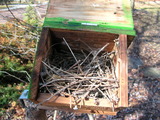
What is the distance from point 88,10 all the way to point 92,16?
0.33ft

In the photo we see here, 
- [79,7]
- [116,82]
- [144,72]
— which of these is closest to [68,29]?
[79,7]

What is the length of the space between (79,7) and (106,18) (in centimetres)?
31

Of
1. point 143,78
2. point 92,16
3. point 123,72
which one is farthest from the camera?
point 143,78

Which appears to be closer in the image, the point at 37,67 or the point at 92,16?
the point at 37,67

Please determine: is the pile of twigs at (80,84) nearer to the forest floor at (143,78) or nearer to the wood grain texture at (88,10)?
the wood grain texture at (88,10)

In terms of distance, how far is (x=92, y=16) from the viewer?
140 centimetres

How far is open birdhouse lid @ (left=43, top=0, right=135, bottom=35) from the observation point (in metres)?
1.34

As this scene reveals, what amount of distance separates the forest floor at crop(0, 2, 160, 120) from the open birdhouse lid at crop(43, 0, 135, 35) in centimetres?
159

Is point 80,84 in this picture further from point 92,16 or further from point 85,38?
point 92,16

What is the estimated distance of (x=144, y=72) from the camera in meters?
3.95

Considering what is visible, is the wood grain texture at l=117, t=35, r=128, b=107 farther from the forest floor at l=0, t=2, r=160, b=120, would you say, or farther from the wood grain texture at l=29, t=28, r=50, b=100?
the forest floor at l=0, t=2, r=160, b=120

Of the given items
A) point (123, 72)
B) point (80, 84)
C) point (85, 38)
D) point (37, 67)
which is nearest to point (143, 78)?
point (85, 38)

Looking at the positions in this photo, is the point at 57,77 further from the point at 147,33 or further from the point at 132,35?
the point at 147,33

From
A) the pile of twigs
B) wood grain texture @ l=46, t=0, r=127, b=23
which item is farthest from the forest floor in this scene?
wood grain texture @ l=46, t=0, r=127, b=23
